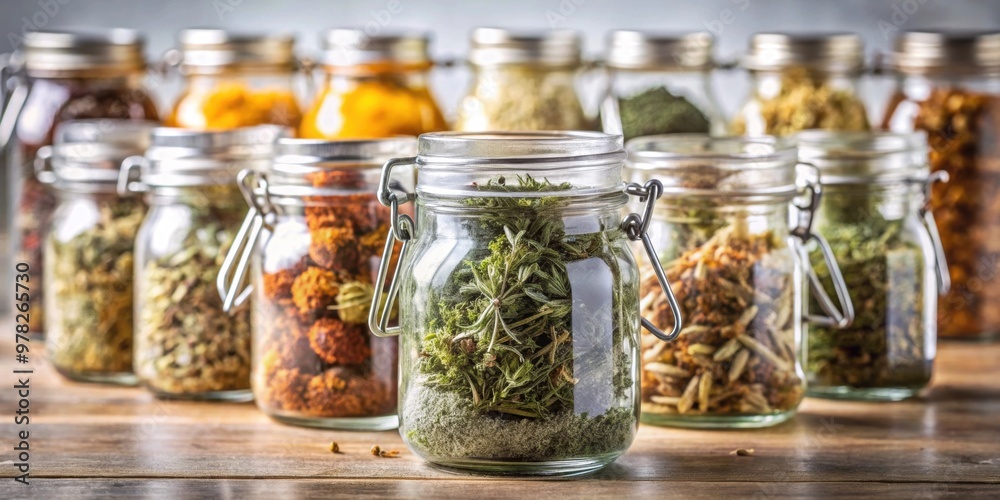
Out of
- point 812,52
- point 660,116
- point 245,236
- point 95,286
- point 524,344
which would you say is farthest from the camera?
point 812,52

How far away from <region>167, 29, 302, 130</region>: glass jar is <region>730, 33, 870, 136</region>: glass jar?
0.70m

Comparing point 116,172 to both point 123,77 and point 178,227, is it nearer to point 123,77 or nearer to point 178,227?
point 178,227

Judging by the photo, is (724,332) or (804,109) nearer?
(724,332)

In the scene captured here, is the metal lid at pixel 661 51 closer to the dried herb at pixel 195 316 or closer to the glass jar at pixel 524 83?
the glass jar at pixel 524 83

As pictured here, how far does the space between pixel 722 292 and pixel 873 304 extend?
26cm

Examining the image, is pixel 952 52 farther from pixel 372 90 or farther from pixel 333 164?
pixel 333 164

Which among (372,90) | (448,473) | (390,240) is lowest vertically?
(448,473)

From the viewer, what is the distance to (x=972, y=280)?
1.88 meters

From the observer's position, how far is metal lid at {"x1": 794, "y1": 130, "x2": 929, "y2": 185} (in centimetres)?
149

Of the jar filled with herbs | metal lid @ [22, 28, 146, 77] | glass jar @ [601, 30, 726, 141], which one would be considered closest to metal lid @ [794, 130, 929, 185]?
glass jar @ [601, 30, 726, 141]

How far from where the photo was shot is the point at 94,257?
62.7 inches

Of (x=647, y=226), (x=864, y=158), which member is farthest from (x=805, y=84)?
(x=647, y=226)

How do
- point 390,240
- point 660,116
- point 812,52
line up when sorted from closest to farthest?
point 390,240 → point 660,116 → point 812,52

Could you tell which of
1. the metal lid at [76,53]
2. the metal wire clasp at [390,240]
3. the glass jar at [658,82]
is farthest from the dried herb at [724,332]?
the metal lid at [76,53]
